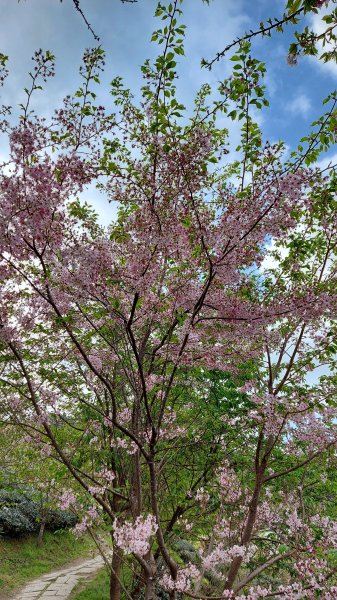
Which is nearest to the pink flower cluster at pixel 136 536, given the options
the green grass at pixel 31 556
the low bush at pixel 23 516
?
the green grass at pixel 31 556

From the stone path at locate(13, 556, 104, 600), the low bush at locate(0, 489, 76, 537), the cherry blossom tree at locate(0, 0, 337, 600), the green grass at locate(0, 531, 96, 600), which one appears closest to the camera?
the cherry blossom tree at locate(0, 0, 337, 600)

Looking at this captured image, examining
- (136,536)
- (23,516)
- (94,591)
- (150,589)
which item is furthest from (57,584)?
(136,536)

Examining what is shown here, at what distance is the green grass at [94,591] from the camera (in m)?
11.9

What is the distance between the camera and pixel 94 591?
12430 millimetres

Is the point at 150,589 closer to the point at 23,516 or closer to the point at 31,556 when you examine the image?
the point at 31,556

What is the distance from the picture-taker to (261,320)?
4.72 metres

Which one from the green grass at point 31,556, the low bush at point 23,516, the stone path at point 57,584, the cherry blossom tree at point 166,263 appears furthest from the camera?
the low bush at point 23,516

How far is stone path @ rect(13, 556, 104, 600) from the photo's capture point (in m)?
11.9

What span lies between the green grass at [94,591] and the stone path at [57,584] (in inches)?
13.1

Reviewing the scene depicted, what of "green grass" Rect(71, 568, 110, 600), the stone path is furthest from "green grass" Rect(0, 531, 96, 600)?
"green grass" Rect(71, 568, 110, 600)

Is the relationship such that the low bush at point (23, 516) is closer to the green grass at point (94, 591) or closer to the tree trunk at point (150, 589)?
the green grass at point (94, 591)

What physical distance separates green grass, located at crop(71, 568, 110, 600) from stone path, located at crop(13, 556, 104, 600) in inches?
13.1

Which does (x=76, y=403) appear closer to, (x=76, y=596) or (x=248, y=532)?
(x=248, y=532)

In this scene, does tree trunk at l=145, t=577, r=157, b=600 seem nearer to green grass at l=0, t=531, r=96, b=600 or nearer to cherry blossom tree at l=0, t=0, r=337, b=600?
cherry blossom tree at l=0, t=0, r=337, b=600
